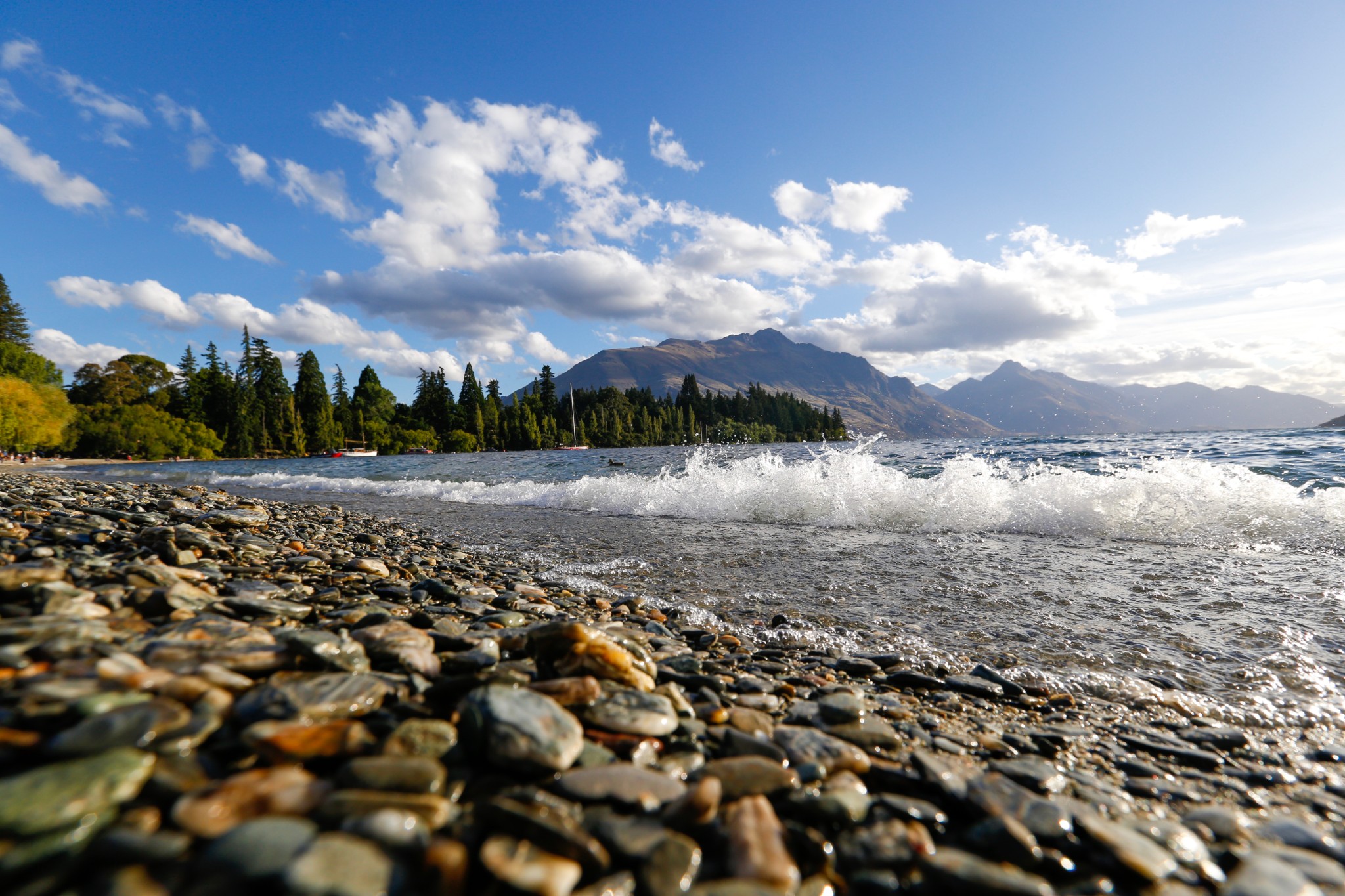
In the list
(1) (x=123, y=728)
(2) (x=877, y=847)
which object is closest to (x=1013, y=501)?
(2) (x=877, y=847)

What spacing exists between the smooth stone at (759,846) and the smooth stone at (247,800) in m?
1.14

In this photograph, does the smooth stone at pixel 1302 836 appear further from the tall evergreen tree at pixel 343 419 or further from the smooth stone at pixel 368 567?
the tall evergreen tree at pixel 343 419

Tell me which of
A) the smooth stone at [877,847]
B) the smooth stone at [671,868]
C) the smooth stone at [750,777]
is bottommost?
the smooth stone at [877,847]

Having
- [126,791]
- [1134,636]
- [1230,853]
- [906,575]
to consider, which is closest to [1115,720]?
[1230,853]

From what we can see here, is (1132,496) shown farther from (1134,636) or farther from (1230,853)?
(1230,853)

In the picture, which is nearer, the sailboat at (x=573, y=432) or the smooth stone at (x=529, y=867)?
the smooth stone at (x=529, y=867)

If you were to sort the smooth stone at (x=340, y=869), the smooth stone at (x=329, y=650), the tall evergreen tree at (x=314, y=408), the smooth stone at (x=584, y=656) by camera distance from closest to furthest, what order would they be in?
1. the smooth stone at (x=340, y=869)
2. the smooth stone at (x=329, y=650)
3. the smooth stone at (x=584, y=656)
4. the tall evergreen tree at (x=314, y=408)

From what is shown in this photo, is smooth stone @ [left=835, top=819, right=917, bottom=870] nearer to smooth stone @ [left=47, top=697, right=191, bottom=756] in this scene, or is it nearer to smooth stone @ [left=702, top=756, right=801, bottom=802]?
smooth stone @ [left=702, top=756, right=801, bottom=802]

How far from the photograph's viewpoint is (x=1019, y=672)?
357cm

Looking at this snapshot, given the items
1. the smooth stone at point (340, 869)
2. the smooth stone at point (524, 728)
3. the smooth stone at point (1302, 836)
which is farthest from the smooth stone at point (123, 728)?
the smooth stone at point (1302, 836)

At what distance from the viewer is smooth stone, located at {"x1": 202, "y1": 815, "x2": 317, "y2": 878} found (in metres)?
1.22

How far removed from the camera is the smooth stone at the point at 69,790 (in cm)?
128

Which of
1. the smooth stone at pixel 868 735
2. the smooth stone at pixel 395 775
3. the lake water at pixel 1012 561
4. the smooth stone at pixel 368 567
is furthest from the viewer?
the smooth stone at pixel 368 567

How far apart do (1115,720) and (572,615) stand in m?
3.60
